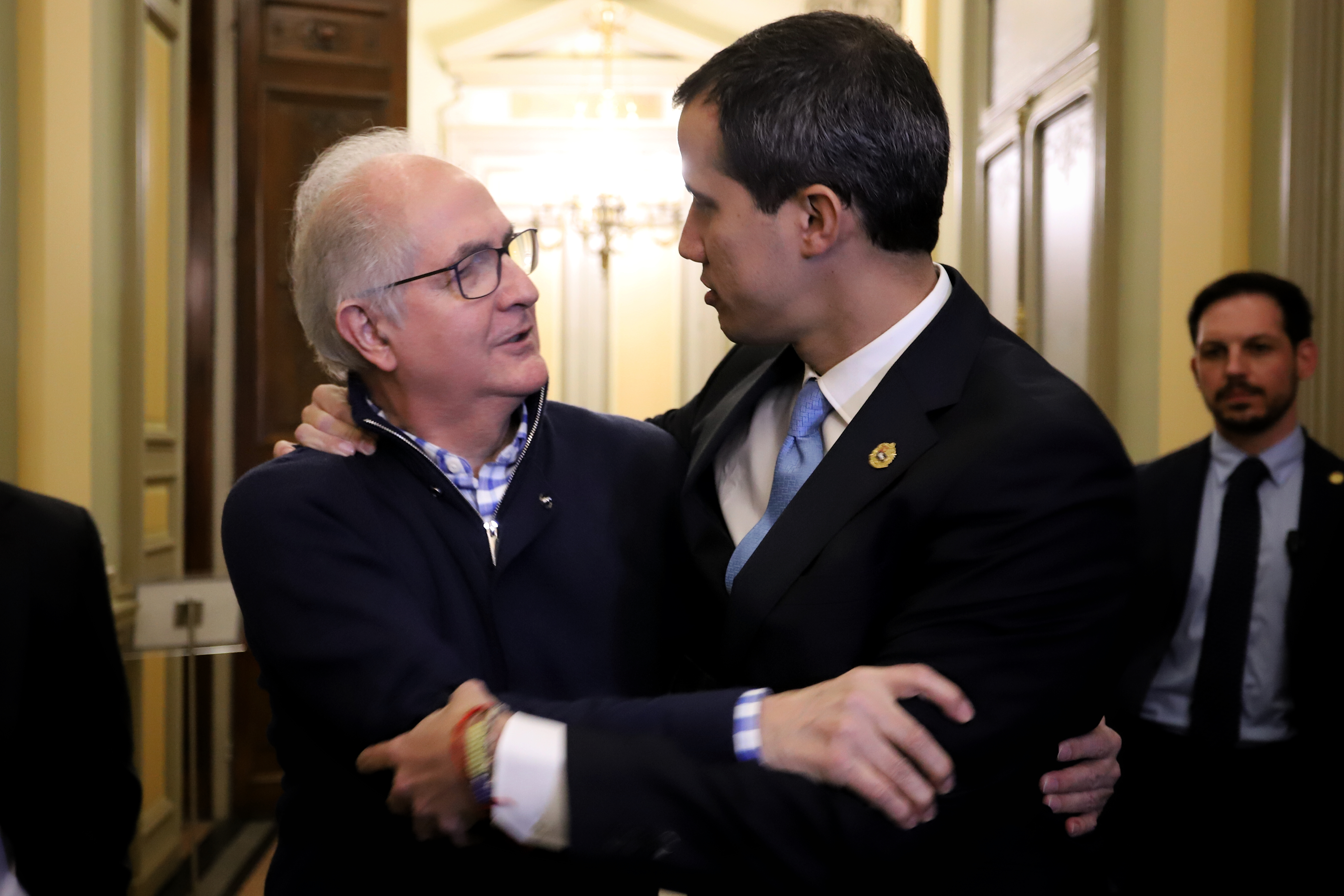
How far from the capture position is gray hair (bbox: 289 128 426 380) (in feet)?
5.67

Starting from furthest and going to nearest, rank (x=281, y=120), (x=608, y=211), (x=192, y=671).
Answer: (x=608, y=211) < (x=281, y=120) < (x=192, y=671)

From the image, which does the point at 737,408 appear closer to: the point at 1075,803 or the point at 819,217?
the point at 819,217

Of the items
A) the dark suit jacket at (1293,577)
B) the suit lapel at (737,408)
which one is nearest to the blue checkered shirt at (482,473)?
the suit lapel at (737,408)

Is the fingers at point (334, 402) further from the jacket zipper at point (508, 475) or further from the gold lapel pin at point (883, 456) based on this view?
the gold lapel pin at point (883, 456)

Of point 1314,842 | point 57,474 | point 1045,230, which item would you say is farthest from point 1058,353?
point 57,474

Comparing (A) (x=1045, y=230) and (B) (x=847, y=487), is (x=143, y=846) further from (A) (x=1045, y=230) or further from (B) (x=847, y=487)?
(A) (x=1045, y=230)

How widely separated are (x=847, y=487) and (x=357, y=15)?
425cm

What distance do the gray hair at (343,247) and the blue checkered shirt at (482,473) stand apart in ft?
0.50

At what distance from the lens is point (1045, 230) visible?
14.7ft

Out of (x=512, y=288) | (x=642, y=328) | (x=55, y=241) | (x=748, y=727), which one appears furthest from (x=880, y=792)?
(x=642, y=328)

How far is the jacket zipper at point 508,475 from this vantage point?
1.63m

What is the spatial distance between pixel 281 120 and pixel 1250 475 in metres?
3.96

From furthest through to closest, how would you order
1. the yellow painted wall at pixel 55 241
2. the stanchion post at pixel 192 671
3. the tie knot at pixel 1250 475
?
1. the stanchion post at pixel 192 671
2. the yellow painted wall at pixel 55 241
3. the tie knot at pixel 1250 475

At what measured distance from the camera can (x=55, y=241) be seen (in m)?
3.46
